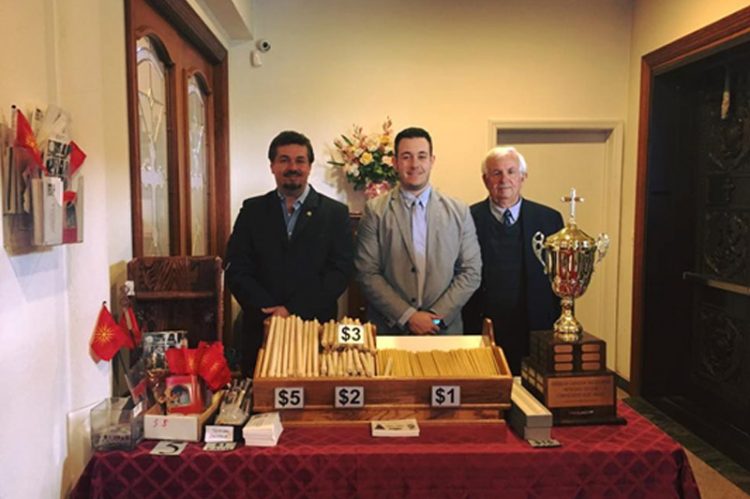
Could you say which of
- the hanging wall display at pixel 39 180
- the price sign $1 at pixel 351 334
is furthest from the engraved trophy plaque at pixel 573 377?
the hanging wall display at pixel 39 180

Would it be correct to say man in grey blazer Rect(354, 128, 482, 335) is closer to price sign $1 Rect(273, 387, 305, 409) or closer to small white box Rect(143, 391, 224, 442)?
price sign $1 Rect(273, 387, 305, 409)

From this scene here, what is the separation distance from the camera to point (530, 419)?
54.2 inches

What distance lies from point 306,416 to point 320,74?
9.03 feet

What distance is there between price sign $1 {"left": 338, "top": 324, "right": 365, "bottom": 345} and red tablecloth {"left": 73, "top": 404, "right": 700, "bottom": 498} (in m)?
0.27

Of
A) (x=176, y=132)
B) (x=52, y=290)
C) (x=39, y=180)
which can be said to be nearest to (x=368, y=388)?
(x=52, y=290)

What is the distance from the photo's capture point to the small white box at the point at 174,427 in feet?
4.49

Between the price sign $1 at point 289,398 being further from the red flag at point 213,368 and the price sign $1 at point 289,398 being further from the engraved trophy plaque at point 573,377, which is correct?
the engraved trophy plaque at point 573,377

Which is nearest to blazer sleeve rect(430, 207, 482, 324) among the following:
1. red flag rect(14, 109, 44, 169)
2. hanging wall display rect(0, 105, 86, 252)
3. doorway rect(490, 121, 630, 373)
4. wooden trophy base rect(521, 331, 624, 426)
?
wooden trophy base rect(521, 331, 624, 426)

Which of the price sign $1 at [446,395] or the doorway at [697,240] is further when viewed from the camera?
the doorway at [697,240]

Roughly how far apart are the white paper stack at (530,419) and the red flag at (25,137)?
121cm

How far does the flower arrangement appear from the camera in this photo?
11.6 ft

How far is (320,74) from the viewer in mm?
3701

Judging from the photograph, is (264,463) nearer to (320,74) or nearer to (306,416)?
(306,416)

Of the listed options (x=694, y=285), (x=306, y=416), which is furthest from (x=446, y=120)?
(x=306, y=416)
